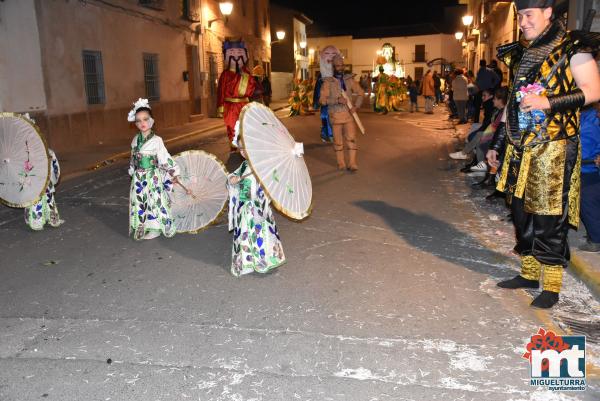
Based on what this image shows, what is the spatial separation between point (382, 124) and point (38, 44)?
11.0 meters

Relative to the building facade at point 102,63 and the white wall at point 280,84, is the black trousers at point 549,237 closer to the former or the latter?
the building facade at point 102,63

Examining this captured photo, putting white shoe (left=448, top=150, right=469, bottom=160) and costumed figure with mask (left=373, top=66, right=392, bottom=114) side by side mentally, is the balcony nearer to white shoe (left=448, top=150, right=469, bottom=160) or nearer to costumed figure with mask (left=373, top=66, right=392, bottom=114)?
costumed figure with mask (left=373, top=66, right=392, bottom=114)

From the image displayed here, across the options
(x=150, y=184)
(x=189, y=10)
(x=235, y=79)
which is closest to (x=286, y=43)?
(x=189, y=10)

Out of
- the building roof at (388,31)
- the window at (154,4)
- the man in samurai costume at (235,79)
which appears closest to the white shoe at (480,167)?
the man in samurai costume at (235,79)

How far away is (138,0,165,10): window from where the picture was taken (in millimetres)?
17850

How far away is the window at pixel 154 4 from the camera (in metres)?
17.9

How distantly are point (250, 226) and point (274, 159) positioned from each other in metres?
0.76

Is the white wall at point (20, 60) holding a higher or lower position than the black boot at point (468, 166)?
higher

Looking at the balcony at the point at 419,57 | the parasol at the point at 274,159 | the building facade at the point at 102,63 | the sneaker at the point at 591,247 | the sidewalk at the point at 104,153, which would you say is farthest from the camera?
the balcony at the point at 419,57

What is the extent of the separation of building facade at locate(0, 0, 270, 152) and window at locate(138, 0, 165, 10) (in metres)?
0.03

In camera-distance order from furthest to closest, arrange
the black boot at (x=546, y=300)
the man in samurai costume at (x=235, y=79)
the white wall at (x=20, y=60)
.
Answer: the man in samurai costume at (x=235, y=79) < the white wall at (x=20, y=60) < the black boot at (x=546, y=300)

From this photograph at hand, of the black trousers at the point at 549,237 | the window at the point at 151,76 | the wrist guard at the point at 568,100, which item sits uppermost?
the window at the point at 151,76

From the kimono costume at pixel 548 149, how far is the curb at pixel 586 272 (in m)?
0.51

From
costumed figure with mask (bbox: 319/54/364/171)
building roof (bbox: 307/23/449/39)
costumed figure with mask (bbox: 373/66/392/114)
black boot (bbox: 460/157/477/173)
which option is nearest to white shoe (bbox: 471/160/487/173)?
black boot (bbox: 460/157/477/173)
